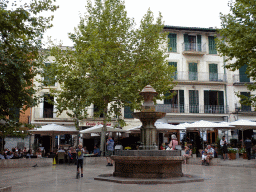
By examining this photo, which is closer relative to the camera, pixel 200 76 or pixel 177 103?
pixel 177 103

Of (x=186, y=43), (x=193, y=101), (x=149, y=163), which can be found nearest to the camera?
(x=149, y=163)

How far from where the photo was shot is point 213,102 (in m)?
33.3

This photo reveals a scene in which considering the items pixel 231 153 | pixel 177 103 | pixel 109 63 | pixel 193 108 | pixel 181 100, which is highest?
pixel 109 63

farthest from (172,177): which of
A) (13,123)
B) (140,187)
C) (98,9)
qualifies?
(98,9)

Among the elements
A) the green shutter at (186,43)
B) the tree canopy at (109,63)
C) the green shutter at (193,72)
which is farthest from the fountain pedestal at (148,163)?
the green shutter at (186,43)

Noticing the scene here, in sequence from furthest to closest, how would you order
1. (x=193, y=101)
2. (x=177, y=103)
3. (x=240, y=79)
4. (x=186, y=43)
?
1. (x=186, y=43)
2. (x=240, y=79)
3. (x=193, y=101)
4. (x=177, y=103)

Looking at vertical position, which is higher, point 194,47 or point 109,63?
point 194,47

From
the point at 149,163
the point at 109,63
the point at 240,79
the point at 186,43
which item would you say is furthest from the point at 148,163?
the point at 240,79

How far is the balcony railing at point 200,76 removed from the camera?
33.0 m

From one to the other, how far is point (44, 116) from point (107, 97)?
13.2m

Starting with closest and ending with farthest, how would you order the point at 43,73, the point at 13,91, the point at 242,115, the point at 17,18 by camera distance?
the point at 17,18
the point at 13,91
the point at 43,73
the point at 242,115

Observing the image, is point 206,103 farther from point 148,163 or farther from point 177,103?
point 148,163

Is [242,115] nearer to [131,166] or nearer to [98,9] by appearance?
[98,9]

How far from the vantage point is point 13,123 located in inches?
589
